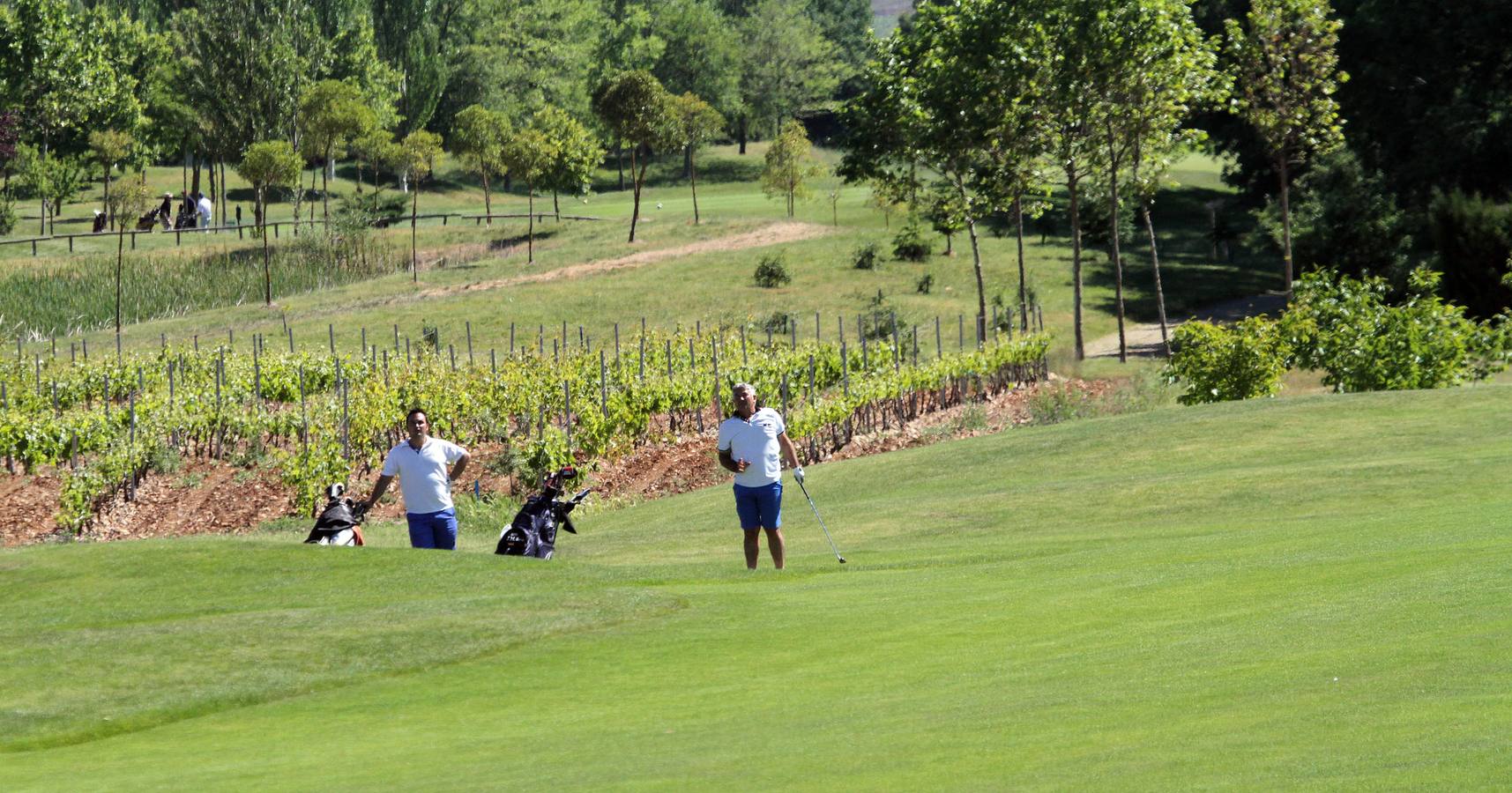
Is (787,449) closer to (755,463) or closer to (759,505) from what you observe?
(755,463)

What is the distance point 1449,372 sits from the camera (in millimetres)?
31156

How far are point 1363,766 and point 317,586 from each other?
10.5 metres

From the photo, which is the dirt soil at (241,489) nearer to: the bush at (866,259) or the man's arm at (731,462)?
the man's arm at (731,462)

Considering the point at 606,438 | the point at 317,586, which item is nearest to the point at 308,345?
the point at 606,438

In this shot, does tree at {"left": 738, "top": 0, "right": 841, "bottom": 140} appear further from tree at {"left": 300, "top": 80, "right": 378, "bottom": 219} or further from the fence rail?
tree at {"left": 300, "top": 80, "right": 378, "bottom": 219}

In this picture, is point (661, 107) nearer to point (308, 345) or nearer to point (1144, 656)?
point (308, 345)

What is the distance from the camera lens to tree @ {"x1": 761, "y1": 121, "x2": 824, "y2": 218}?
76.4 m

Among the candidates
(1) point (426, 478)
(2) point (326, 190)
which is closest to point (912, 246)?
(2) point (326, 190)

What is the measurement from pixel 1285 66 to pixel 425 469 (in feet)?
111

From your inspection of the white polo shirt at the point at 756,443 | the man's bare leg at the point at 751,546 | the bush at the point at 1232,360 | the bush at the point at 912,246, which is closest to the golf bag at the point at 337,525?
the man's bare leg at the point at 751,546

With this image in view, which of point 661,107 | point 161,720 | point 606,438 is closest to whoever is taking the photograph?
point 161,720

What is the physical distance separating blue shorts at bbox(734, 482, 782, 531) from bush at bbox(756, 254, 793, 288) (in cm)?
4051

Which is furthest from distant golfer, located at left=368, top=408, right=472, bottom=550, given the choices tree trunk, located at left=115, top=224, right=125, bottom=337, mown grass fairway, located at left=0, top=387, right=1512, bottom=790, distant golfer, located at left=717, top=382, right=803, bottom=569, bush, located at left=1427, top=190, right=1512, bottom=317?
bush, located at left=1427, top=190, right=1512, bottom=317

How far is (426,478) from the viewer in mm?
16703
